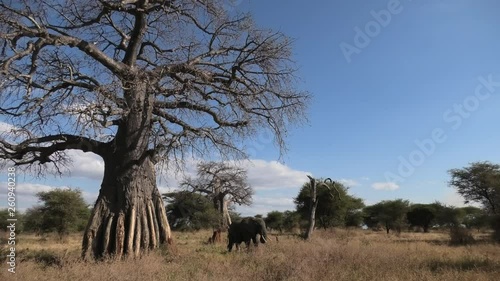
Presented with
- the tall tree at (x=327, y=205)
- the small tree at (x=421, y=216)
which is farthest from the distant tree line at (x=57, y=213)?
the small tree at (x=421, y=216)

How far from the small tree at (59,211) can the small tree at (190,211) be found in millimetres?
11964

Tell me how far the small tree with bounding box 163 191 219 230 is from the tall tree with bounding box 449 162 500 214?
2240cm

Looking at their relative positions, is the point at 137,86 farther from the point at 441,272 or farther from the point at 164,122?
the point at 441,272

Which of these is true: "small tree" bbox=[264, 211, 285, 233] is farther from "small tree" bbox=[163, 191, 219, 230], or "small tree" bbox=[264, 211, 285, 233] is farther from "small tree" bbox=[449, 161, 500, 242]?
"small tree" bbox=[449, 161, 500, 242]

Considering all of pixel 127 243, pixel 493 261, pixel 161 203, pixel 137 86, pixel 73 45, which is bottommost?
pixel 493 261

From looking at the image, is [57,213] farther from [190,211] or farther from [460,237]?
[460,237]

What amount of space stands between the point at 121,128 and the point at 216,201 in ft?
80.4

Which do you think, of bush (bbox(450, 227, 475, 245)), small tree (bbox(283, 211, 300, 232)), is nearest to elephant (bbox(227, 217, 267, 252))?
bush (bbox(450, 227, 475, 245))

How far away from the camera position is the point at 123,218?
10.7 m

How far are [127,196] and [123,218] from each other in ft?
1.86

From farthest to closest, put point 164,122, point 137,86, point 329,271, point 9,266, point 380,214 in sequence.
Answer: point 380,214 → point 164,122 → point 137,86 → point 9,266 → point 329,271

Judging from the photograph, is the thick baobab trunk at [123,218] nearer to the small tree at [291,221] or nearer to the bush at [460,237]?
the bush at [460,237]

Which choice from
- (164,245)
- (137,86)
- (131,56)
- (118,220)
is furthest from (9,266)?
(131,56)

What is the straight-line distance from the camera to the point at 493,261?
10383 mm
